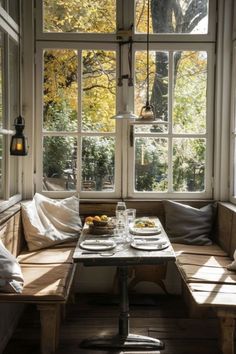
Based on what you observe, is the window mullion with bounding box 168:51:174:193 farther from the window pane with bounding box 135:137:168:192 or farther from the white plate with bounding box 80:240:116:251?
the white plate with bounding box 80:240:116:251

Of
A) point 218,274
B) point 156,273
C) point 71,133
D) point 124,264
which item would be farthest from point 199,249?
point 71,133

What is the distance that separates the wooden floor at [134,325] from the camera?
120 inches

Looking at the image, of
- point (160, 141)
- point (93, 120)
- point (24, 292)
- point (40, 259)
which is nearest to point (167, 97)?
point (160, 141)

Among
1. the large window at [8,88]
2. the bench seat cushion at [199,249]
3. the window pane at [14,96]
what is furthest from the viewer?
the window pane at [14,96]

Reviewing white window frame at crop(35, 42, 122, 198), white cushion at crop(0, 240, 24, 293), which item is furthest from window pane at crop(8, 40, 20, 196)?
white cushion at crop(0, 240, 24, 293)

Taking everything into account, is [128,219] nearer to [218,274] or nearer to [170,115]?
[218,274]

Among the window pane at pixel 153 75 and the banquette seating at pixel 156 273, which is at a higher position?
the window pane at pixel 153 75

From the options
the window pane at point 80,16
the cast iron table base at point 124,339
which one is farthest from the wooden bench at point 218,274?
the window pane at point 80,16

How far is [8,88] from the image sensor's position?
3568mm

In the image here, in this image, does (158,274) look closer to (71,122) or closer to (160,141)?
(160,141)

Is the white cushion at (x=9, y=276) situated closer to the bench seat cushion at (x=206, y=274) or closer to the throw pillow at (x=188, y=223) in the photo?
the bench seat cushion at (x=206, y=274)

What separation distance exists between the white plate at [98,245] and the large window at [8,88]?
31.7 inches

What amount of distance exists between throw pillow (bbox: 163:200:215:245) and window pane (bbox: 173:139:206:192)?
266 mm

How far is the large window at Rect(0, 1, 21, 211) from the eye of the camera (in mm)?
3472
